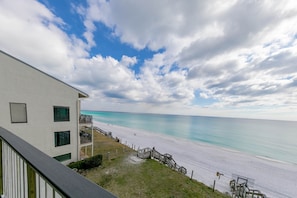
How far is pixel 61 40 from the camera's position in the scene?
10.2 metres

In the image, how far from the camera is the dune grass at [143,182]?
9414mm

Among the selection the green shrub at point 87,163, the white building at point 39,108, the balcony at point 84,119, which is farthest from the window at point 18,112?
the green shrub at point 87,163

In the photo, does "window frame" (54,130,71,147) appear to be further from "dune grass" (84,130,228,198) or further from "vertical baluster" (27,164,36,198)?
"vertical baluster" (27,164,36,198)

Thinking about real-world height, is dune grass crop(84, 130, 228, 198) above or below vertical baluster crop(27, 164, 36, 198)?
below

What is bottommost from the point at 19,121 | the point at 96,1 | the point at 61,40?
the point at 19,121

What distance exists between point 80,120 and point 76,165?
396cm

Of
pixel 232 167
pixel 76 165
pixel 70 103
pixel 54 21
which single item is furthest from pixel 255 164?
pixel 54 21

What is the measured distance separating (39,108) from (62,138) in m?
3.13

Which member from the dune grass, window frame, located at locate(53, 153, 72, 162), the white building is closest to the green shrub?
the dune grass

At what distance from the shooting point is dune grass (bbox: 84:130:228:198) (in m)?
9.41

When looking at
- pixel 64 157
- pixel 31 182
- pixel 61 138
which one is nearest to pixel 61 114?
pixel 61 138

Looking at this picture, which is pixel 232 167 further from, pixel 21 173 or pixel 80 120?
pixel 21 173

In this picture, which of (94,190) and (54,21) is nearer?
(94,190)

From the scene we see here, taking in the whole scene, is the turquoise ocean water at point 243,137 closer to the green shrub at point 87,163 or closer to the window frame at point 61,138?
the green shrub at point 87,163
